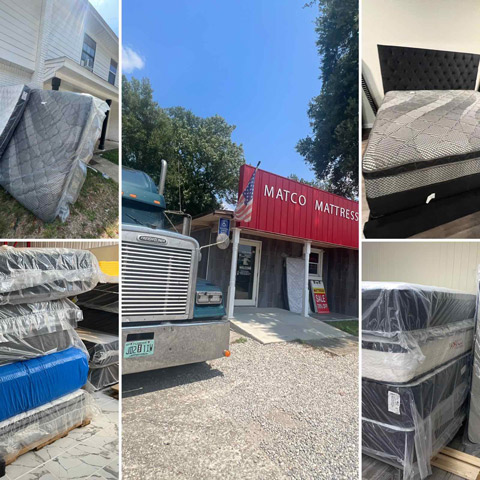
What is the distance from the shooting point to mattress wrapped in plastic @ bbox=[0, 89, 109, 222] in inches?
66.2

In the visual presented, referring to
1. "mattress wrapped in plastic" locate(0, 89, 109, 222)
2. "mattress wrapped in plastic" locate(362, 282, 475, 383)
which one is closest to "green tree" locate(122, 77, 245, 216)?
"mattress wrapped in plastic" locate(0, 89, 109, 222)

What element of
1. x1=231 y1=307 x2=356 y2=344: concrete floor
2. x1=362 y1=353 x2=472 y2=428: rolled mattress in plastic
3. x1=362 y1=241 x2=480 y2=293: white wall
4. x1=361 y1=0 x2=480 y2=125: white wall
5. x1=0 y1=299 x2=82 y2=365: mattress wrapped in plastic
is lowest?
x1=231 y1=307 x2=356 y2=344: concrete floor

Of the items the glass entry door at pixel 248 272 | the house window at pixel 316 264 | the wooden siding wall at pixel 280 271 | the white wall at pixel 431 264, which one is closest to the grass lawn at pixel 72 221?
the white wall at pixel 431 264

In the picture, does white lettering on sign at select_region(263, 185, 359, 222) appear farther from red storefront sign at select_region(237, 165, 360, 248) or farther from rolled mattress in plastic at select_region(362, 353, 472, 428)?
rolled mattress in plastic at select_region(362, 353, 472, 428)

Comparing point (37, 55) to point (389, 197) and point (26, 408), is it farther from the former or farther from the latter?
point (389, 197)

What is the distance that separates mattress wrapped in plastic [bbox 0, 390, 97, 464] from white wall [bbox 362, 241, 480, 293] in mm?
1950

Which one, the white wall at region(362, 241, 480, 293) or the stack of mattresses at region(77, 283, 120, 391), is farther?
the stack of mattresses at region(77, 283, 120, 391)

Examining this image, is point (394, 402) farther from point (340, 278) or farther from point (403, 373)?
point (340, 278)

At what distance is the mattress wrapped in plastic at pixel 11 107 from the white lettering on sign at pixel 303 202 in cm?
289

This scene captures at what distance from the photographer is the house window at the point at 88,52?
207cm

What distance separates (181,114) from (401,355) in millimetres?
8783

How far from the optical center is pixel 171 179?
6586 mm

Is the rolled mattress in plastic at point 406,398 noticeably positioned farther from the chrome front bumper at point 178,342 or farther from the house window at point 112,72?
the house window at point 112,72

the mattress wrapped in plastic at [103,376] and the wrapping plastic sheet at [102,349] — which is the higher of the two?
the wrapping plastic sheet at [102,349]
